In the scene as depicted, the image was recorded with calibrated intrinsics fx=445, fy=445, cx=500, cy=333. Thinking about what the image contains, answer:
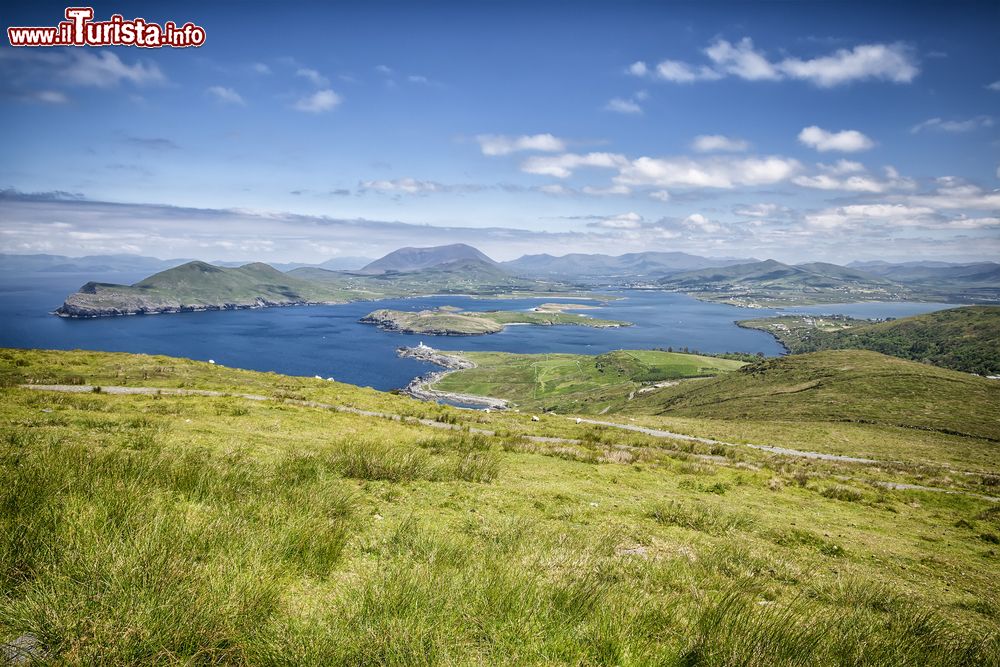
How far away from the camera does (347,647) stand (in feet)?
11.5

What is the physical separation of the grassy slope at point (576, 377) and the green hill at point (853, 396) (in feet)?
155

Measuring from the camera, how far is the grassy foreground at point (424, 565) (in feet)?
11.8

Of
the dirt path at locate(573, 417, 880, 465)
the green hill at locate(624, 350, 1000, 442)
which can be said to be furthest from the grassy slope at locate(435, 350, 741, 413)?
the dirt path at locate(573, 417, 880, 465)

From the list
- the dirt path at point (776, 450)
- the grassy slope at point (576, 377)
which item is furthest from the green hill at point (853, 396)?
the grassy slope at point (576, 377)

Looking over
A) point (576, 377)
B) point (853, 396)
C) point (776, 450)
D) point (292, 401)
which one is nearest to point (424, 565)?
point (292, 401)

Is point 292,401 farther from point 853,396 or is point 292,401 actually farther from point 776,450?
point 853,396

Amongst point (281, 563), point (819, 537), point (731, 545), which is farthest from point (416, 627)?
point (819, 537)

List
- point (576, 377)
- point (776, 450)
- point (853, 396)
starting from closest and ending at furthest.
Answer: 1. point (776, 450)
2. point (853, 396)
3. point (576, 377)

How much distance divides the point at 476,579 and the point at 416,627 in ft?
3.66

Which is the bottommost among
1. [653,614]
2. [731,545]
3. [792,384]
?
[792,384]

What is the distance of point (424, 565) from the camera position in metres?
5.19

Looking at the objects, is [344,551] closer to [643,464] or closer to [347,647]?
[347,647]

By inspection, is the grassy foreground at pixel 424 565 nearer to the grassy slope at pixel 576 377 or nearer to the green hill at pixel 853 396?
the green hill at pixel 853 396

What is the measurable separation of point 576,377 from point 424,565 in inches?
6840
